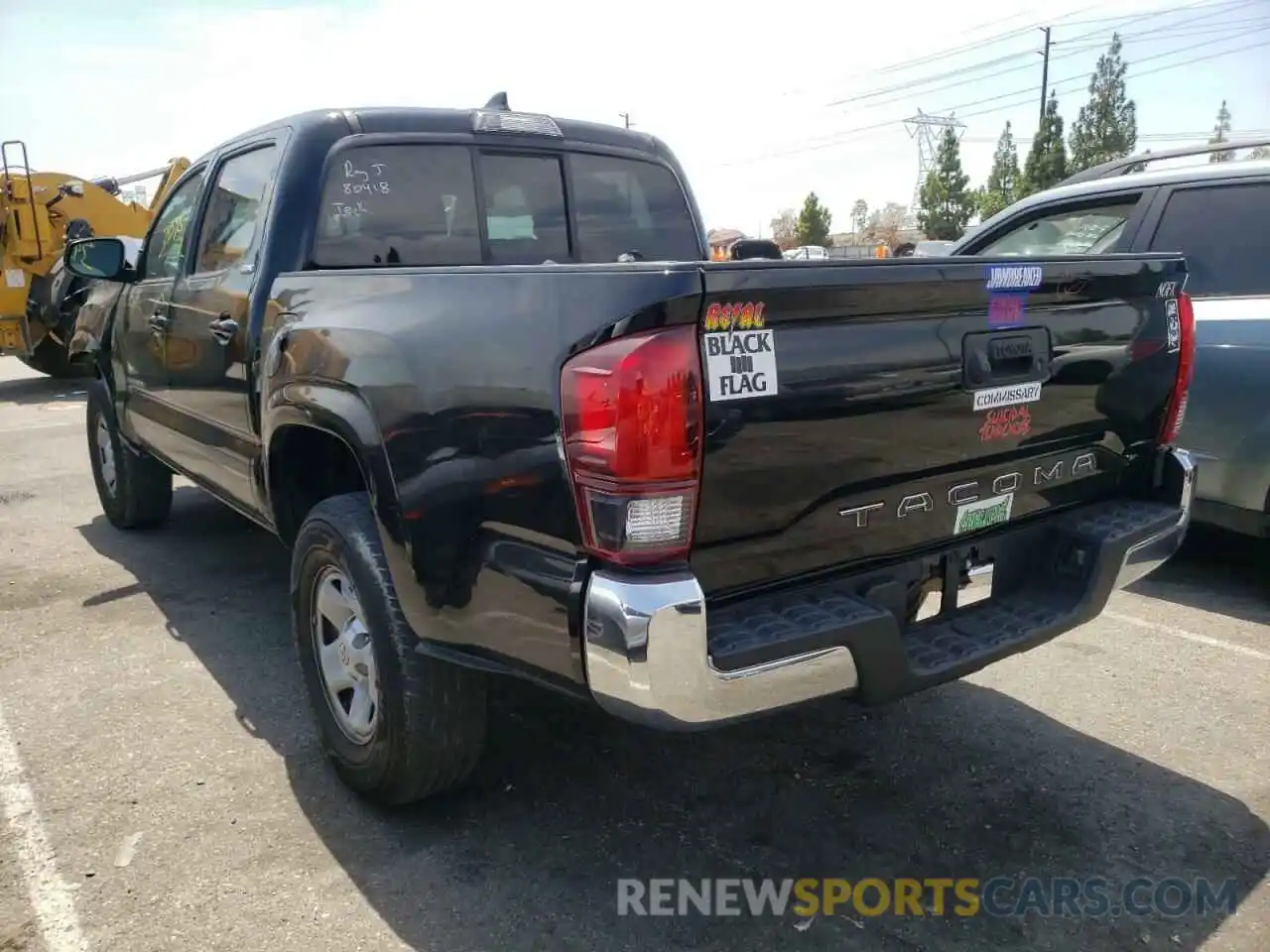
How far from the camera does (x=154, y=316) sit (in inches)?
186

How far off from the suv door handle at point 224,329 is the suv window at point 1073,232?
3.72 metres

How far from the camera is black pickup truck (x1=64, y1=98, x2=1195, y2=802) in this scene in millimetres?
2129

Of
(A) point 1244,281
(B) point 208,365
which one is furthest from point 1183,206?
(B) point 208,365

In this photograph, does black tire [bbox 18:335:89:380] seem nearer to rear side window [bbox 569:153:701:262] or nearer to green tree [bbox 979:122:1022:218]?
rear side window [bbox 569:153:701:262]

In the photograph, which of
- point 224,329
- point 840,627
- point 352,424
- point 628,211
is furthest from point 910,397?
point 224,329

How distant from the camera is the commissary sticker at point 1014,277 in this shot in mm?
2611

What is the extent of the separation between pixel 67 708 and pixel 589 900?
227cm

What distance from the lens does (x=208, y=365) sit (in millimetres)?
4086

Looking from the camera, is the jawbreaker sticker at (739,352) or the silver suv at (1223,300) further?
the silver suv at (1223,300)

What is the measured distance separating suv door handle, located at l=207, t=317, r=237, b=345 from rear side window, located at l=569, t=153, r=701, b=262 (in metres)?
1.37

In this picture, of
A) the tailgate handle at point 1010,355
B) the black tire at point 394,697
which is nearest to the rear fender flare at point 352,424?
the black tire at point 394,697

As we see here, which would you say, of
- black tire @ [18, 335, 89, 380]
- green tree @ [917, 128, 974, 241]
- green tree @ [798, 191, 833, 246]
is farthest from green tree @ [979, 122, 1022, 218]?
black tire @ [18, 335, 89, 380]

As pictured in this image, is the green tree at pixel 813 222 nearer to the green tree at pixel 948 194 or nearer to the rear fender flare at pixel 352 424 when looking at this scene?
the green tree at pixel 948 194

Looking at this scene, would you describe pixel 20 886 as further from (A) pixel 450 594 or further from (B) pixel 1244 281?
(B) pixel 1244 281
